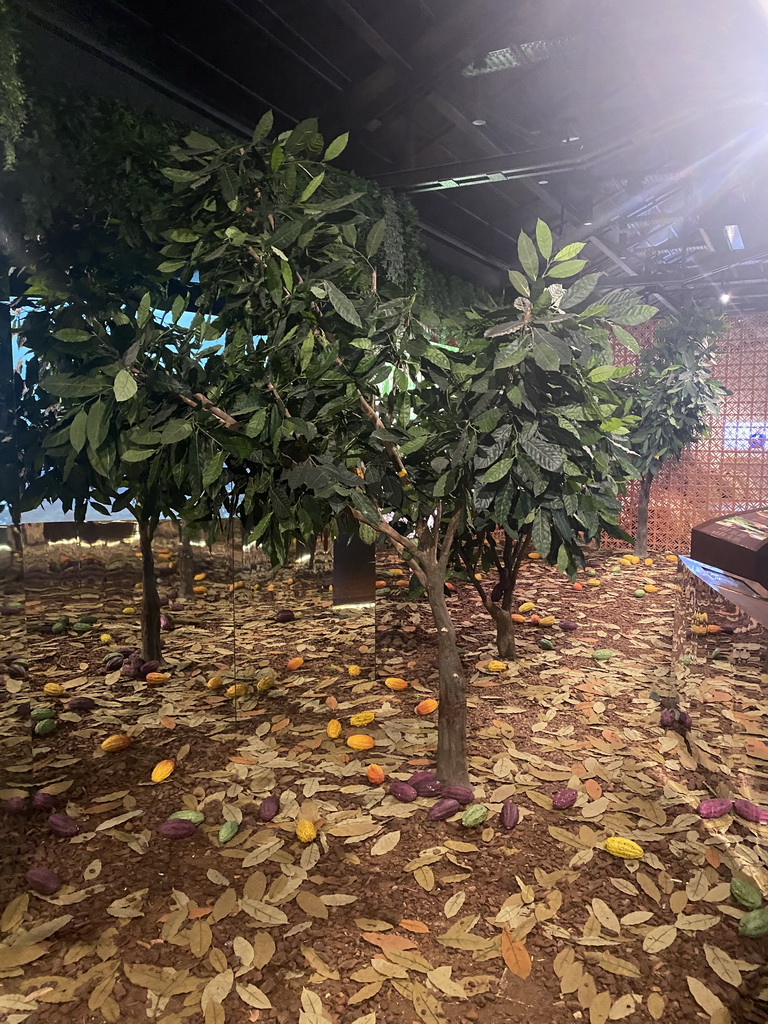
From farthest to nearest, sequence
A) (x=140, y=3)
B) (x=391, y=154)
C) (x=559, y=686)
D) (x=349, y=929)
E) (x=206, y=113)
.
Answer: (x=391, y=154) < (x=559, y=686) < (x=206, y=113) < (x=140, y=3) < (x=349, y=929)

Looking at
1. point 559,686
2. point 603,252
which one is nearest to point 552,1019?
point 559,686

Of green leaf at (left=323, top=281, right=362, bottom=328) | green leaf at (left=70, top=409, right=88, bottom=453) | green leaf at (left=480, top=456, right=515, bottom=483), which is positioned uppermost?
green leaf at (left=323, top=281, right=362, bottom=328)

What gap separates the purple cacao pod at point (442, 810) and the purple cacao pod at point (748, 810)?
0.61 metres

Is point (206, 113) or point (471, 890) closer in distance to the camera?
point (471, 890)

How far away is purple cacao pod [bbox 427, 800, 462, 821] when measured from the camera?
1.61 metres

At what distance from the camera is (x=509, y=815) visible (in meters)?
1.60

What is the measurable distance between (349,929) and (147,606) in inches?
39.2

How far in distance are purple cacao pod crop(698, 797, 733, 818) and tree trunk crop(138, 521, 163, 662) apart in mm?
1436

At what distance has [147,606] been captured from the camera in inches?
75.2

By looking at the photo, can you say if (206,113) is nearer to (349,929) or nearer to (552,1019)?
(349,929)

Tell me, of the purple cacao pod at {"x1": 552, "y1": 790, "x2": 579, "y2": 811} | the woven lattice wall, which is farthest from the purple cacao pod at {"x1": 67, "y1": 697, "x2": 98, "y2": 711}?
the woven lattice wall

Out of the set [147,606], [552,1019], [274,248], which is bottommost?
[552,1019]

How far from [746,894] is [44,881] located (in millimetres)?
1351

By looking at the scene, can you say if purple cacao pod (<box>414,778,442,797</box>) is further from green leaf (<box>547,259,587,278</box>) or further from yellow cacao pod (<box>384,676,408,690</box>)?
green leaf (<box>547,259,587,278</box>)
